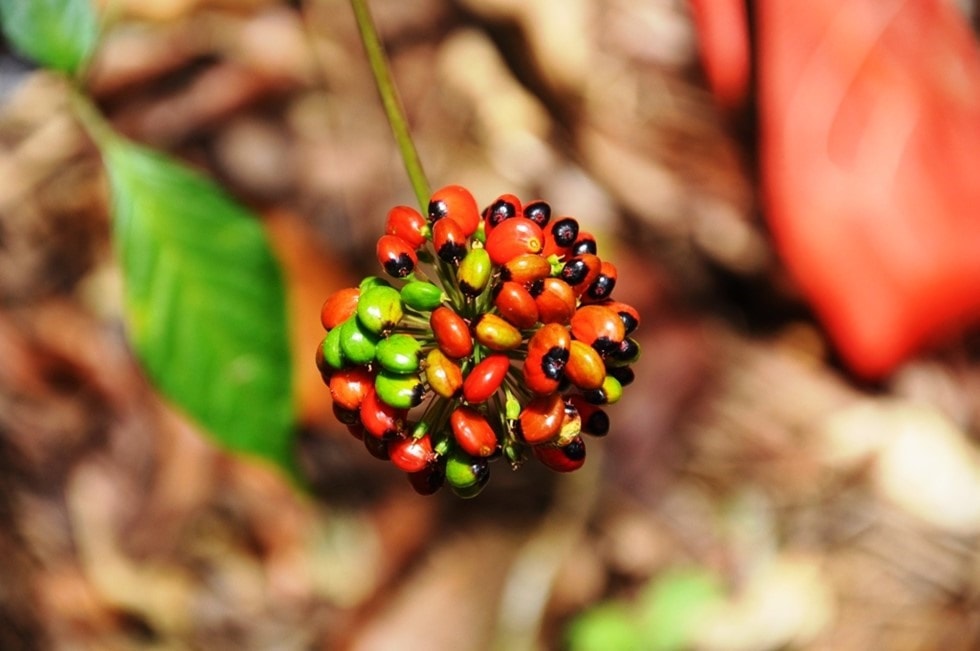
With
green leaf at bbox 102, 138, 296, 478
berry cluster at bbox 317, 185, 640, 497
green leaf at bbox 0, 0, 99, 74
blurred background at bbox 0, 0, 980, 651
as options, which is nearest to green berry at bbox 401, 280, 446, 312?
berry cluster at bbox 317, 185, 640, 497

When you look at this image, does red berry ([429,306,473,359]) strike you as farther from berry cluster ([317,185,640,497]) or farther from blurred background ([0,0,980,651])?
blurred background ([0,0,980,651])

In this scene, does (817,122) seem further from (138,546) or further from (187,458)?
(138,546)

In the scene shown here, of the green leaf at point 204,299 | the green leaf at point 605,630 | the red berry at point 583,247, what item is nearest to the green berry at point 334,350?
the red berry at point 583,247

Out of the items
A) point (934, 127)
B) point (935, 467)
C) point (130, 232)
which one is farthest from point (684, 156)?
point (130, 232)

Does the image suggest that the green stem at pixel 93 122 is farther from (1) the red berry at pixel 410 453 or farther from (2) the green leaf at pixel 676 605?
(2) the green leaf at pixel 676 605

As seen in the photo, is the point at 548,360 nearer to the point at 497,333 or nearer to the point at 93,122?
the point at 497,333
